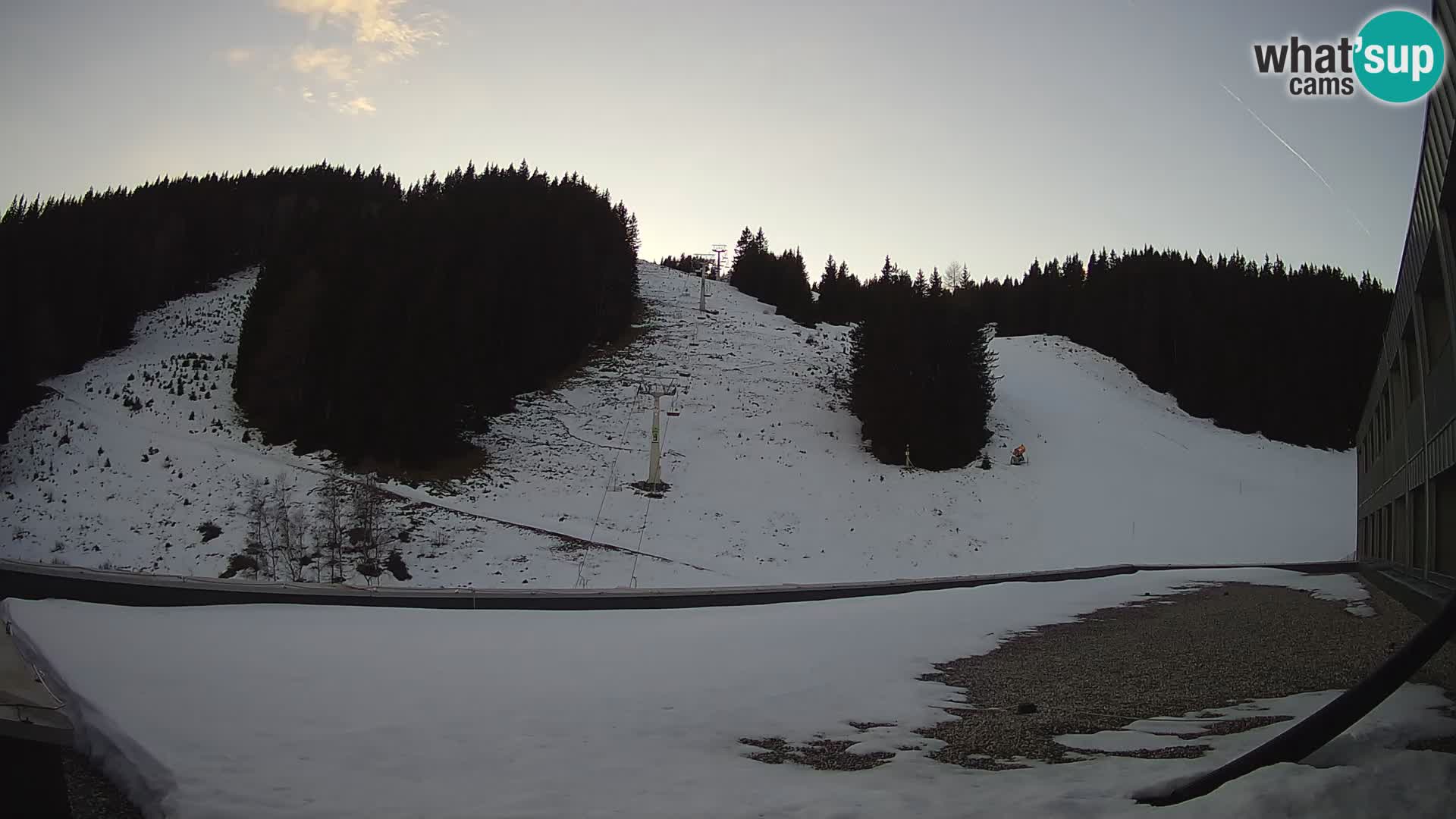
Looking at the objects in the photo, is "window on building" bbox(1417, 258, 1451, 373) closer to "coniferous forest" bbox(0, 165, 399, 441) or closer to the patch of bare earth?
the patch of bare earth

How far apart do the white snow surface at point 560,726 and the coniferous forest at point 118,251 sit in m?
39.1

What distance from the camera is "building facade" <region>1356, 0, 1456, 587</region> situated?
7.66 m

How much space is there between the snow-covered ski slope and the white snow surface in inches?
610

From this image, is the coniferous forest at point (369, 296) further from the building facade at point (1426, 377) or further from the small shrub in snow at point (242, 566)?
the building facade at point (1426, 377)

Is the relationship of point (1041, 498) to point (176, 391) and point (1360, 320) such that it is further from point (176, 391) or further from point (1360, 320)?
point (176, 391)

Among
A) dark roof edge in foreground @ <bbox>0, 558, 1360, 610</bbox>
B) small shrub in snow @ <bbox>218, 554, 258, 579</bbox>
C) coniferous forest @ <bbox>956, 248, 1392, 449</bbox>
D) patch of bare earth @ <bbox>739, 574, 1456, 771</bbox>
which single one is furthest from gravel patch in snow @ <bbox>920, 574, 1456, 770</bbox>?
coniferous forest @ <bbox>956, 248, 1392, 449</bbox>

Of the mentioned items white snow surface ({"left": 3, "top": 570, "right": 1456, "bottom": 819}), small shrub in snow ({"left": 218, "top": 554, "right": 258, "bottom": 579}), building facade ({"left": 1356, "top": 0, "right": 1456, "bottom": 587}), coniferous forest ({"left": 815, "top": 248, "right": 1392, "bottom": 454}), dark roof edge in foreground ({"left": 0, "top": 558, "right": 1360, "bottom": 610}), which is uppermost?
coniferous forest ({"left": 815, "top": 248, "right": 1392, "bottom": 454})

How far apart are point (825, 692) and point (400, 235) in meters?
45.8

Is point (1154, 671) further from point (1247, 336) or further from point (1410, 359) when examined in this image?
point (1247, 336)


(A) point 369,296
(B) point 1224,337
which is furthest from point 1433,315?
(B) point 1224,337

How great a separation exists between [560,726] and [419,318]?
121 ft

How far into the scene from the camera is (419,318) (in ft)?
130

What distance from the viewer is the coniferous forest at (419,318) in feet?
118

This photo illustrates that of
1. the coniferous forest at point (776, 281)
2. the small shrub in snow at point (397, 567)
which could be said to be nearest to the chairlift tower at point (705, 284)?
the coniferous forest at point (776, 281)
